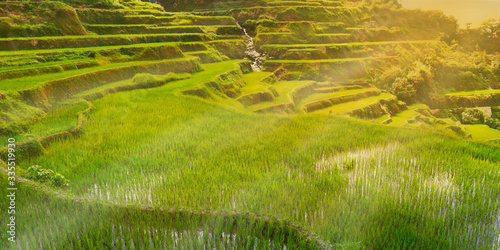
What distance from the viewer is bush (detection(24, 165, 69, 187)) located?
153 inches

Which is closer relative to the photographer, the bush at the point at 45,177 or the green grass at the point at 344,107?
the bush at the point at 45,177

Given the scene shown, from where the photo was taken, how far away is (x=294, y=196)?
4.04 metres

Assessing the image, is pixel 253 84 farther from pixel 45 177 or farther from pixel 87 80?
pixel 45 177

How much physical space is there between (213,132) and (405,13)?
158 feet

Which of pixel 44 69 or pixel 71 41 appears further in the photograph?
pixel 71 41

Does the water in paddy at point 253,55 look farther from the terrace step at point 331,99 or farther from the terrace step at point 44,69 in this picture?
the terrace step at point 44,69

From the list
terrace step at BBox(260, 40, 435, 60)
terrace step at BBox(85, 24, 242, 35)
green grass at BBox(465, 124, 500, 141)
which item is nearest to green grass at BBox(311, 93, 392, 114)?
green grass at BBox(465, 124, 500, 141)

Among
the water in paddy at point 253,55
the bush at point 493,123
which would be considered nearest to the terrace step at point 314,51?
the water in paddy at point 253,55

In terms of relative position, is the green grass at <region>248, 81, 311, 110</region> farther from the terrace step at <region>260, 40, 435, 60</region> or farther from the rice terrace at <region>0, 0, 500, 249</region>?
the terrace step at <region>260, 40, 435, 60</region>

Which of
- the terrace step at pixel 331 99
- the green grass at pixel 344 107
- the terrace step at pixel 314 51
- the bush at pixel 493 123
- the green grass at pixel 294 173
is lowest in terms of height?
the bush at pixel 493 123

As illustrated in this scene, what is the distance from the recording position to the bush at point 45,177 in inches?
153

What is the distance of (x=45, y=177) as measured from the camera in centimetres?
392

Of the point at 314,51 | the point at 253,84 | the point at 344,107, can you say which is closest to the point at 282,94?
the point at 253,84

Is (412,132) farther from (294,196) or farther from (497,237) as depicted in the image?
(294,196)
